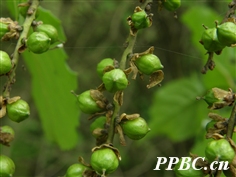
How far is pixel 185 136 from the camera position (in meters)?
3.00

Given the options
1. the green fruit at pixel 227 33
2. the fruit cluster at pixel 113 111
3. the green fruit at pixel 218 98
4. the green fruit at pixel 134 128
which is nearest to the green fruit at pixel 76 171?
the fruit cluster at pixel 113 111

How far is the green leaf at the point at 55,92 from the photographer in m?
1.81

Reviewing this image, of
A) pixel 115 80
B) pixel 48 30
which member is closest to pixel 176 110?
pixel 48 30

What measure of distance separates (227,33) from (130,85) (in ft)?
9.49

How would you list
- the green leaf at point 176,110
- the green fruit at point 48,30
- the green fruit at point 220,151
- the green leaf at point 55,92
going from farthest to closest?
the green leaf at point 176,110, the green leaf at point 55,92, the green fruit at point 48,30, the green fruit at point 220,151

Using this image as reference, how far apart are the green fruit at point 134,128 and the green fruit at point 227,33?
0.95 feet

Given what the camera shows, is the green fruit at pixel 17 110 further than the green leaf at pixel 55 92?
No

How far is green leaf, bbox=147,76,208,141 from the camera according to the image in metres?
2.96

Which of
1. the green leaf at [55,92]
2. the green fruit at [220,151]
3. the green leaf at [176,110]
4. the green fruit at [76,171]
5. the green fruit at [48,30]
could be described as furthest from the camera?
the green leaf at [176,110]

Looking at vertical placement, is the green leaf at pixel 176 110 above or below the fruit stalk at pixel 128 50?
above

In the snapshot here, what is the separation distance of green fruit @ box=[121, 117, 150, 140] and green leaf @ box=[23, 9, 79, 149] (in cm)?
67

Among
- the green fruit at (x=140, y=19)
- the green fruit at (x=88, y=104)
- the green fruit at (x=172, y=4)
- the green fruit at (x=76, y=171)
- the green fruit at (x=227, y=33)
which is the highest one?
the green fruit at (x=172, y=4)

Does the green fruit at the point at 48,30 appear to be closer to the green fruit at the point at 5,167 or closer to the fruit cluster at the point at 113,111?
the fruit cluster at the point at 113,111

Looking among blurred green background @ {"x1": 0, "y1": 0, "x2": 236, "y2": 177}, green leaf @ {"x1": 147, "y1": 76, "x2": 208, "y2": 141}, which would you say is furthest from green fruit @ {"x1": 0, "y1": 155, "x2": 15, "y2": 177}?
green leaf @ {"x1": 147, "y1": 76, "x2": 208, "y2": 141}
